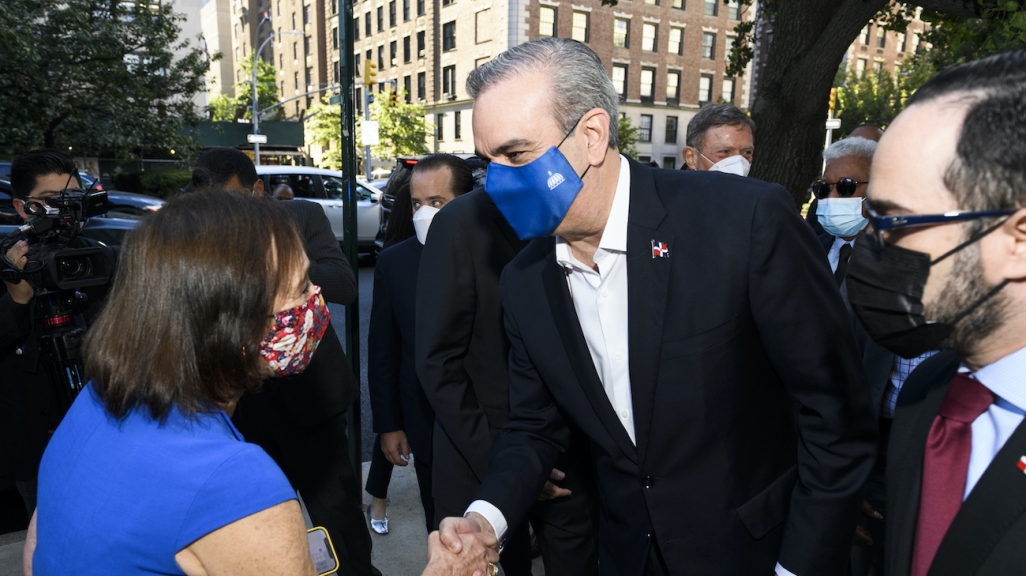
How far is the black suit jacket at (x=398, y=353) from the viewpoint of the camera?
3.21m

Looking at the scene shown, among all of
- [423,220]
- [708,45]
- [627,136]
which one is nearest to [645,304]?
[423,220]

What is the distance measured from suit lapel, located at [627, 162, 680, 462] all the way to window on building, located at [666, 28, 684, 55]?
4653 centimetres

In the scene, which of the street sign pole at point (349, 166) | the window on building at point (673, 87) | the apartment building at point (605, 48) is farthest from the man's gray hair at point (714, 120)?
the window on building at point (673, 87)

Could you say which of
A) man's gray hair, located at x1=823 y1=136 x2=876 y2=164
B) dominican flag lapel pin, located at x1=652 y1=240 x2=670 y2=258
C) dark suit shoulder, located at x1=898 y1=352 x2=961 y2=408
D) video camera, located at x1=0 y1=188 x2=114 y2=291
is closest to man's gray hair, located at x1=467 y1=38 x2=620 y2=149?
dominican flag lapel pin, located at x1=652 y1=240 x2=670 y2=258

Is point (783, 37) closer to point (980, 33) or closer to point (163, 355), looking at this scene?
point (980, 33)

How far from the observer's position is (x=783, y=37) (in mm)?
Answer: 6410

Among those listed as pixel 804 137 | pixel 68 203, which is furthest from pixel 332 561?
pixel 804 137

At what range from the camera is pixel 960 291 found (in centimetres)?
122

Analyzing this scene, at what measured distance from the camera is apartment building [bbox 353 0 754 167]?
41.5 metres

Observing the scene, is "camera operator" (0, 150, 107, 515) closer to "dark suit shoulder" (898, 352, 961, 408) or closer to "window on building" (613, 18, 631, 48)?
"dark suit shoulder" (898, 352, 961, 408)

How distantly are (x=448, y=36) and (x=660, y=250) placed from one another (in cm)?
4663

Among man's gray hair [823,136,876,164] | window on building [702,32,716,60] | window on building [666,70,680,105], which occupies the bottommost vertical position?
man's gray hair [823,136,876,164]

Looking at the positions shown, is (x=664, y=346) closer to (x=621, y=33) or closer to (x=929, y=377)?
(x=929, y=377)

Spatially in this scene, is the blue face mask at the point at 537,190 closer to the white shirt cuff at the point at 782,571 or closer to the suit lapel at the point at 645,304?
the suit lapel at the point at 645,304
